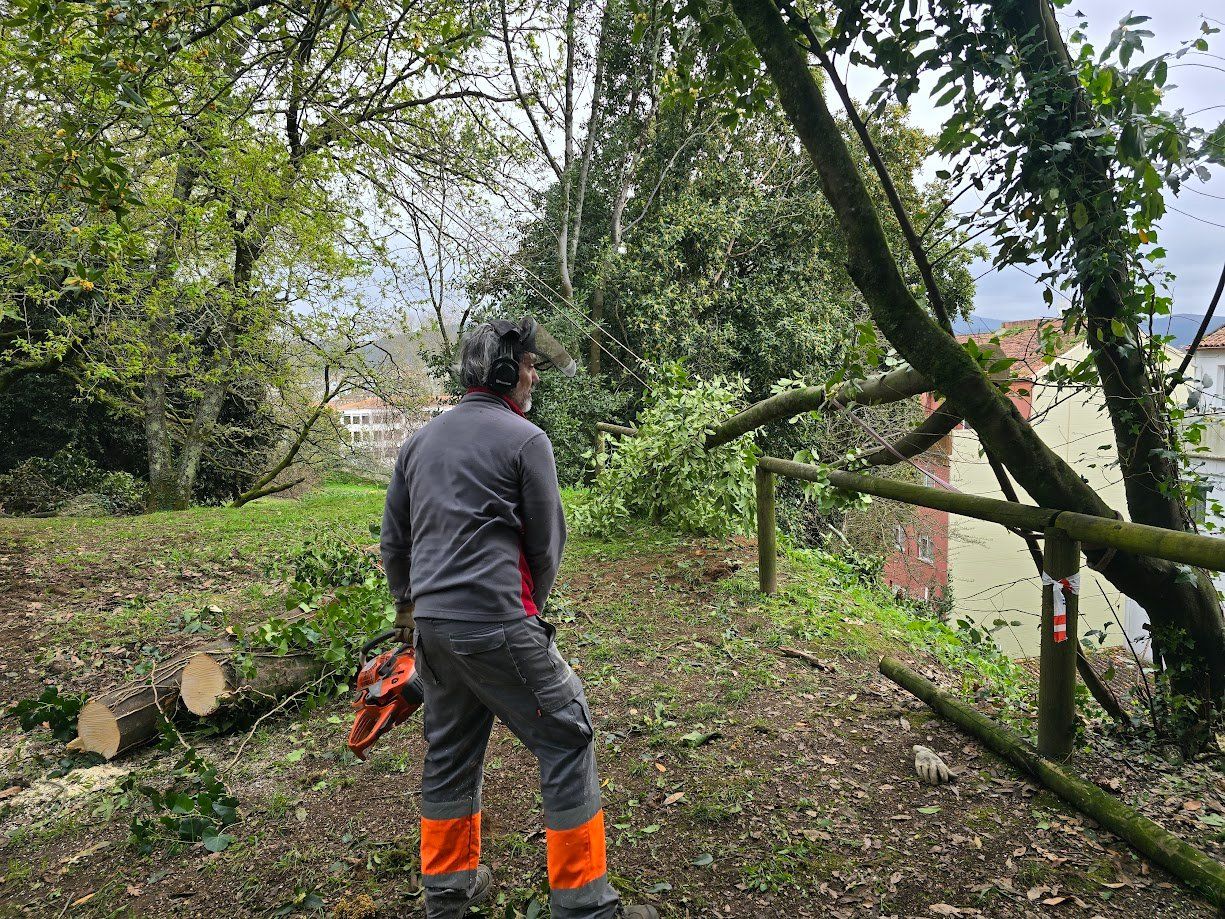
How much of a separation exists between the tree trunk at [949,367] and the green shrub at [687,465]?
127 inches

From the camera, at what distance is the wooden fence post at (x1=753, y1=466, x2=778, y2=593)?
529 centimetres

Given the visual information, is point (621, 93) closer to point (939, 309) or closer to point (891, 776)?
point (939, 309)

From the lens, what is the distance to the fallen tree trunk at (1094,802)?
6.82 ft

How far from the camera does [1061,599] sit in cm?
262

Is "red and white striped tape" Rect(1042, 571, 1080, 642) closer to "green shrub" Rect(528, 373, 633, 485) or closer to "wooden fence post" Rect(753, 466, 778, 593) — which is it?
"wooden fence post" Rect(753, 466, 778, 593)

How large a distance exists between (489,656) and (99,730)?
8.69ft

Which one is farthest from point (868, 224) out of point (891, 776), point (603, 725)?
point (603, 725)

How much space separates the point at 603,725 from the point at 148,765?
2.26m

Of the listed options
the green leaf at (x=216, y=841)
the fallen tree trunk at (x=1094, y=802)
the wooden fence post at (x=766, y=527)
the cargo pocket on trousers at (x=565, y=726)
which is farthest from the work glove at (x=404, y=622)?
the wooden fence post at (x=766, y=527)

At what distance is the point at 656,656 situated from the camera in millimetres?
4430

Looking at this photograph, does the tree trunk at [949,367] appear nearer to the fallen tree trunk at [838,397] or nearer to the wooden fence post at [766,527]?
the fallen tree trunk at [838,397]

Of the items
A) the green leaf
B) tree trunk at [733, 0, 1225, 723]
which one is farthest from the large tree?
the green leaf

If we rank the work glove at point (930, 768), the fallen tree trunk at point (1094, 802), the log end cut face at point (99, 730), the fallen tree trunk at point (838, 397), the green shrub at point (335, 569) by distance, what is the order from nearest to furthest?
the fallen tree trunk at point (1094, 802), the work glove at point (930, 768), the log end cut face at point (99, 730), the fallen tree trunk at point (838, 397), the green shrub at point (335, 569)

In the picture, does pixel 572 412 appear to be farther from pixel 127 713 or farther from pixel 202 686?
pixel 127 713
